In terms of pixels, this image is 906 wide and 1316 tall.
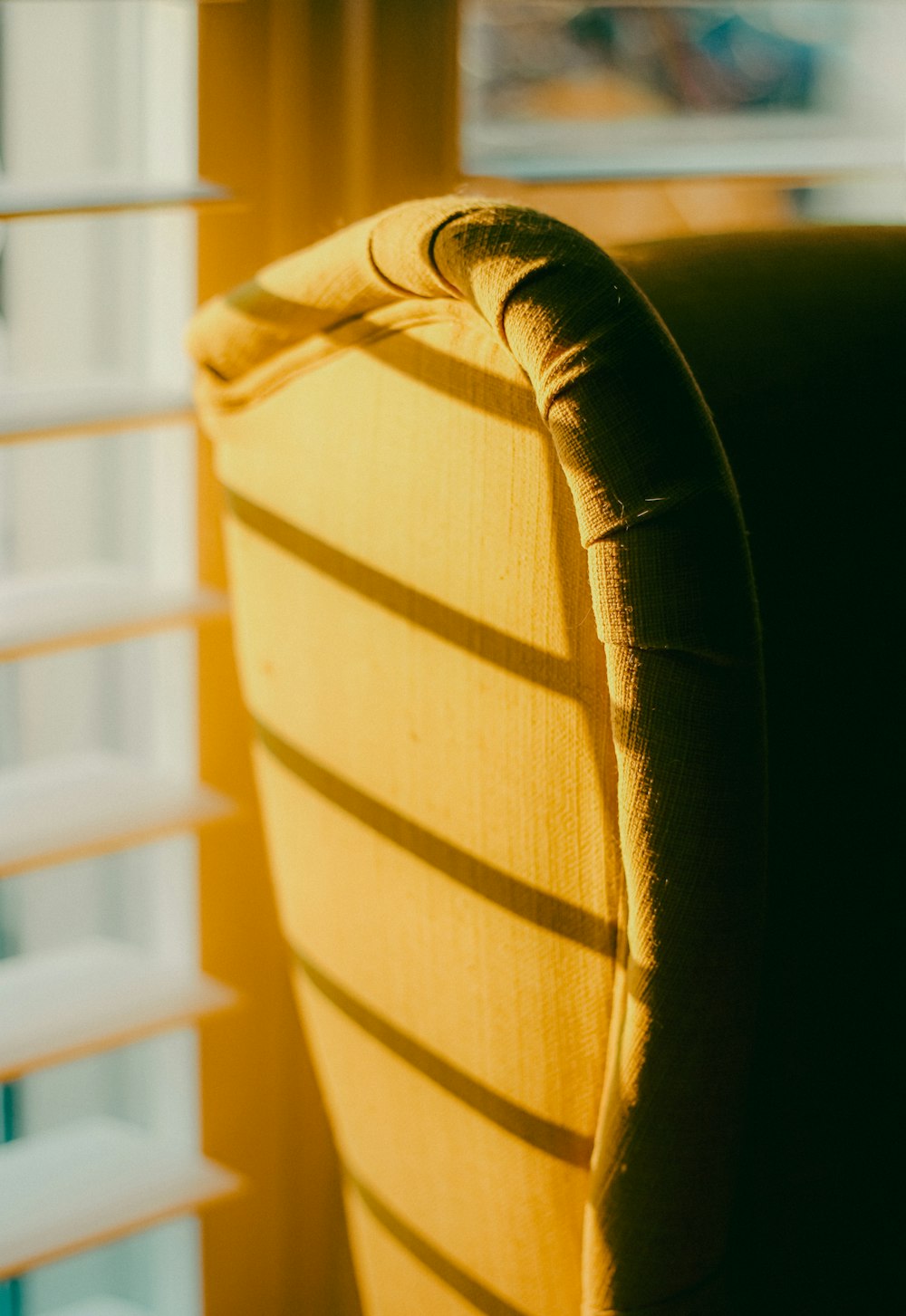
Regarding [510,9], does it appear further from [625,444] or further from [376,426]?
[625,444]

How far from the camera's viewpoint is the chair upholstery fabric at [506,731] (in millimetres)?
512

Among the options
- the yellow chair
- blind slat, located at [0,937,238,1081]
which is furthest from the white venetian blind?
the yellow chair

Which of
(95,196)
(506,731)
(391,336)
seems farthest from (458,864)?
(95,196)

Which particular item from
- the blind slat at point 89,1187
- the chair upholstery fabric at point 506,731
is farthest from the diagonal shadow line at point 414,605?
the blind slat at point 89,1187

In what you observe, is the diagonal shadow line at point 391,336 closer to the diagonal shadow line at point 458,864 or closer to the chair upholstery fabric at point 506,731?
the chair upholstery fabric at point 506,731

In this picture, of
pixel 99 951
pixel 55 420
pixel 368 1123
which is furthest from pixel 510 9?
pixel 368 1123

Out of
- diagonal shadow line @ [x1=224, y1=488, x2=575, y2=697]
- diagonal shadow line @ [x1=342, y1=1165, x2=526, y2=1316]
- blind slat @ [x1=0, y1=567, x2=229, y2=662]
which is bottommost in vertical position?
diagonal shadow line @ [x1=342, y1=1165, x2=526, y2=1316]

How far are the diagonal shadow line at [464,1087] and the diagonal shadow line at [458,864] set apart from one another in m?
0.10

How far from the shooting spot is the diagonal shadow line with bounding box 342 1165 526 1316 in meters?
0.71

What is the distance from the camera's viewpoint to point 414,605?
63 centimetres

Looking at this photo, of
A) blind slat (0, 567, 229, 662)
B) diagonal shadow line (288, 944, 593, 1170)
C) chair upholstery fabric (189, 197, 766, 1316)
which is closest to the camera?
chair upholstery fabric (189, 197, 766, 1316)

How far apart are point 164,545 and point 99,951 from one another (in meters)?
0.27

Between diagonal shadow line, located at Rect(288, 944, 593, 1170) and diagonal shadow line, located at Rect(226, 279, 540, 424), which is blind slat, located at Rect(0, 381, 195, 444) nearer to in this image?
diagonal shadow line, located at Rect(226, 279, 540, 424)

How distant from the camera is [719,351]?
0.67 meters
